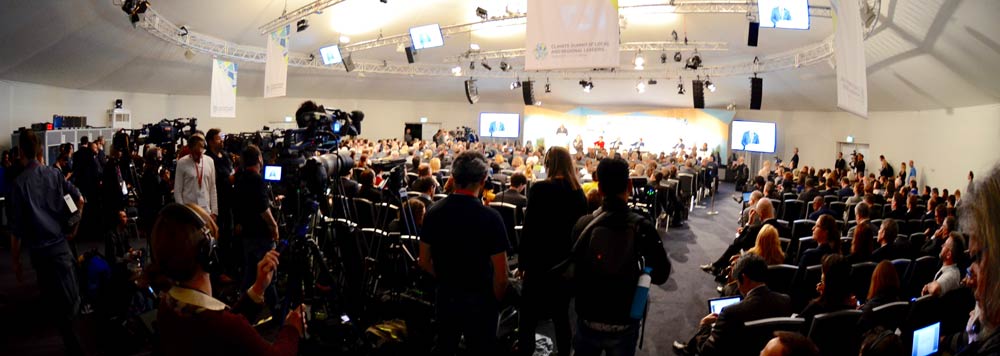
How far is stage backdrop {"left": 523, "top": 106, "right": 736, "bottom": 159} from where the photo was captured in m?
20.9

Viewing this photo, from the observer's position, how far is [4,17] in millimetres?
7629

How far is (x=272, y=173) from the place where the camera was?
455 cm

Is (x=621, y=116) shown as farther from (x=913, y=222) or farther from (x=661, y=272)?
(x=661, y=272)

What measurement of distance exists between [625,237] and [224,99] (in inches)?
378

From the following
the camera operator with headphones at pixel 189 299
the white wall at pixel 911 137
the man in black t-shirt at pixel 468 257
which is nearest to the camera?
the camera operator with headphones at pixel 189 299

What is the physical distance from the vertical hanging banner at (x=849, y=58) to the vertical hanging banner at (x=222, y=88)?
30.0ft

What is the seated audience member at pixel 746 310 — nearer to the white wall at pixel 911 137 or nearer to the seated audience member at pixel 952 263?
the seated audience member at pixel 952 263

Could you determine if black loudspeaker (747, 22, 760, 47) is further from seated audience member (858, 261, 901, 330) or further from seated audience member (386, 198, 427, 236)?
seated audience member (386, 198, 427, 236)

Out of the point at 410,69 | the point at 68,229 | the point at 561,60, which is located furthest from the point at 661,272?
the point at 410,69

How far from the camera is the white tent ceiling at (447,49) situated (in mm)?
8781

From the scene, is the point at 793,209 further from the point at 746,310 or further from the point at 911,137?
the point at 911,137

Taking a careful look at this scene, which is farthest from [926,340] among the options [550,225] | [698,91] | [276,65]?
[698,91]

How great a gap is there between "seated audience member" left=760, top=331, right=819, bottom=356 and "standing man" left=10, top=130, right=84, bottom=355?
13.5 feet

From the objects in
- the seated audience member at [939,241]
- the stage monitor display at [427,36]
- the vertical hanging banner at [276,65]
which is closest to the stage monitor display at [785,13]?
the seated audience member at [939,241]
